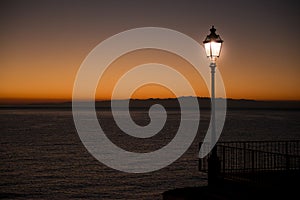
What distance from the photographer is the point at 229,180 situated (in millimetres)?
15398

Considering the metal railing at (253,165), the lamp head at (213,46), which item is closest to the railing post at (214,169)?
the metal railing at (253,165)

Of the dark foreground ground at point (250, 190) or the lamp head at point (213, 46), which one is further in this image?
the lamp head at point (213, 46)

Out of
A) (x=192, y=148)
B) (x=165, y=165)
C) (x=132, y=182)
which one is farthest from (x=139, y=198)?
(x=192, y=148)

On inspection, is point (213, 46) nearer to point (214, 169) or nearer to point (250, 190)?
point (214, 169)

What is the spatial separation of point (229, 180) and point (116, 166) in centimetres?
3337

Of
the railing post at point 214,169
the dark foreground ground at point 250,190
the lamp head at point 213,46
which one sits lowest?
the dark foreground ground at point 250,190

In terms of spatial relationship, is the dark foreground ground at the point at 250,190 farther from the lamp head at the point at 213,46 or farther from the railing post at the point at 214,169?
the lamp head at the point at 213,46

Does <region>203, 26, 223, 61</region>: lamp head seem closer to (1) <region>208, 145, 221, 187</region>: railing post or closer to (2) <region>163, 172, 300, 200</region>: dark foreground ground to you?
(1) <region>208, 145, 221, 187</region>: railing post

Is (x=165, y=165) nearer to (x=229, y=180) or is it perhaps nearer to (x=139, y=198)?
(x=139, y=198)

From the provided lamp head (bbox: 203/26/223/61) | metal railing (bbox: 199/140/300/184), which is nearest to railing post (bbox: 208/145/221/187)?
metal railing (bbox: 199/140/300/184)

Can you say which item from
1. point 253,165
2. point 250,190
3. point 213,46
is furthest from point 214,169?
point 213,46

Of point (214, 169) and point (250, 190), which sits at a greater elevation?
point (214, 169)

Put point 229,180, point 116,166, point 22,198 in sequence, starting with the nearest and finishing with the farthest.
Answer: point 229,180
point 22,198
point 116,166

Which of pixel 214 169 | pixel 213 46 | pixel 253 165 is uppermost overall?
pixel 213 46
